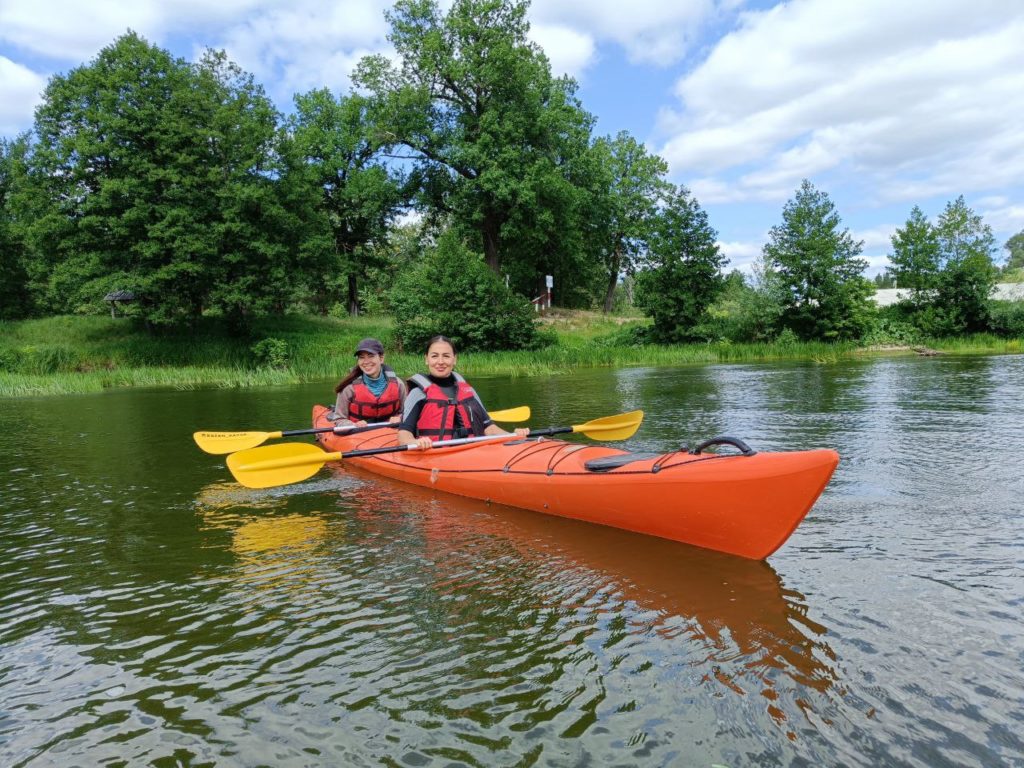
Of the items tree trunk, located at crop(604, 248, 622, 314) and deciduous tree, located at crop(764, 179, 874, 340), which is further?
tree trunk, located at crop(604, 248, 622, 314)

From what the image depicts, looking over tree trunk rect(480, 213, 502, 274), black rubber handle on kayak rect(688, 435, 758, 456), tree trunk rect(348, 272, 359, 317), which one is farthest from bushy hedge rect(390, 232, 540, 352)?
black rubber handle on kayak rect(688, 435, 758, 456)

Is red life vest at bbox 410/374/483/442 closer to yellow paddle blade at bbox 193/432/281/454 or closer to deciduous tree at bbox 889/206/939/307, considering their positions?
yellow paddle blade at bbox 193/432/281/454

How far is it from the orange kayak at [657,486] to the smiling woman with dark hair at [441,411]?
0.27 metres

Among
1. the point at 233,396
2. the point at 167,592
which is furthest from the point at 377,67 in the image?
the point at 167,592

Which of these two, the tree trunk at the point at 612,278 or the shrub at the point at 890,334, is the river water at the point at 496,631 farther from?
the tree trunk at the point at 612,278

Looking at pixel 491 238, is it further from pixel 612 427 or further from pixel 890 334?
pixel 612 427

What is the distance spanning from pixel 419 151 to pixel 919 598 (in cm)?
2944

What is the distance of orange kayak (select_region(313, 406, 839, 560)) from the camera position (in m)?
3.90

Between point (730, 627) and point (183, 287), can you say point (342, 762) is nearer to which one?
point (730, 627)

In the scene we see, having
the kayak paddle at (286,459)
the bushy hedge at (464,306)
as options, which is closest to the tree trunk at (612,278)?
the bushy hedge at (464,306)

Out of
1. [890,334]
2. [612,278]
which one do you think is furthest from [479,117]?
[890,334]

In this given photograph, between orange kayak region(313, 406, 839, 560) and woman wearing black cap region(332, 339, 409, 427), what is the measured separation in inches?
75.8

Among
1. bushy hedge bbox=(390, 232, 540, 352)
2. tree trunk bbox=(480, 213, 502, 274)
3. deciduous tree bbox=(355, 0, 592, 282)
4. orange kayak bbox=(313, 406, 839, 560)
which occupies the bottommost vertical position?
orange kayak bbox=(313, 406, 839, 560)

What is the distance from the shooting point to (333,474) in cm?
777
